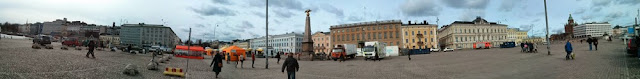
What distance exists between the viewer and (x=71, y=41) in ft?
117

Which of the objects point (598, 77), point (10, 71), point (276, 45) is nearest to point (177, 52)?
point (10, 71)

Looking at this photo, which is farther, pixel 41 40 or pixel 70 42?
pixel 70 42

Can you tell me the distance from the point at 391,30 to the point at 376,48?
182 ft

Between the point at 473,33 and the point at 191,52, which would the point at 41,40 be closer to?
the point at 191,52

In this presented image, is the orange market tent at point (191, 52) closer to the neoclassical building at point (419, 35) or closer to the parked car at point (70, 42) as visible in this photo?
the parked car at point (70, 42)

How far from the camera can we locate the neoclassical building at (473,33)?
90625 millimetres

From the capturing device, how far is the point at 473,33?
3669 inches

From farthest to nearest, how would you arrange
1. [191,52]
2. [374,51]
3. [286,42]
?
[286,42] < [374,51] < [191,52]

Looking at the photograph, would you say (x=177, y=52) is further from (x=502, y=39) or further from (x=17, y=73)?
(x=502, y=39)

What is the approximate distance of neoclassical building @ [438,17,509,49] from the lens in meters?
90.6

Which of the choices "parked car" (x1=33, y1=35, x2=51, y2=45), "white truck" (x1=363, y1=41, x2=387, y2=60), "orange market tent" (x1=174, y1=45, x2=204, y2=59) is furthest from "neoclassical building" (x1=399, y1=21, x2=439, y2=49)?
"parked car" (x1=33, y1=35, x2=51, y2=45)

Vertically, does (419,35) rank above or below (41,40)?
above

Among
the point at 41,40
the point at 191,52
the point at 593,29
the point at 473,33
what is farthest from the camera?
the point at 593,29

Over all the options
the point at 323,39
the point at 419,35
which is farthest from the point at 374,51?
the point at 323,39
